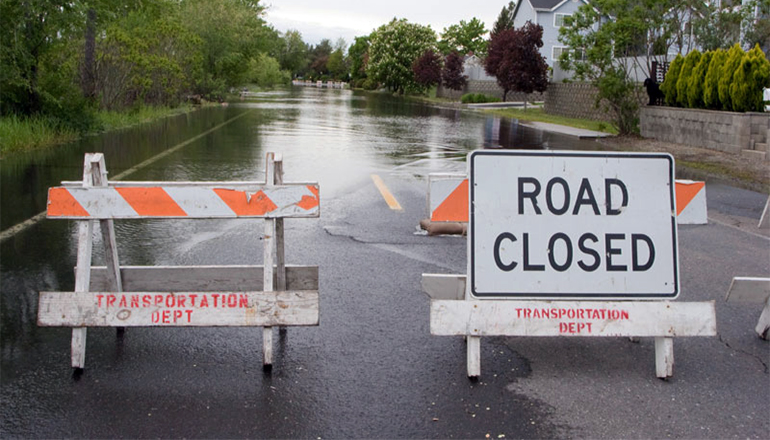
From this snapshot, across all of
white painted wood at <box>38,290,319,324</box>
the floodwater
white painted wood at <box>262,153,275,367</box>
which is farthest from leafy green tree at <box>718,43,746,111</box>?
white painted wood at <box>38,290,319,324</box>

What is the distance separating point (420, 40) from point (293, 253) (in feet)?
286

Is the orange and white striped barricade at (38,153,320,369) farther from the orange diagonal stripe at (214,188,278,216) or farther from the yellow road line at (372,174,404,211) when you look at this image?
the yellow road line at (372,174,404,211)

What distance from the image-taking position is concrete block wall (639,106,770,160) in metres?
17.3

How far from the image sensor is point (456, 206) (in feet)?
18.1

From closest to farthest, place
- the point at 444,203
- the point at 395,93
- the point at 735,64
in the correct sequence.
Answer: the point at 444,203
the point at 735,64
the point at 395,93

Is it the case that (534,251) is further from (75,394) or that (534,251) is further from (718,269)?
(718,269)

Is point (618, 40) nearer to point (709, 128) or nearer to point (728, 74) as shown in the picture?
point (728, 74)

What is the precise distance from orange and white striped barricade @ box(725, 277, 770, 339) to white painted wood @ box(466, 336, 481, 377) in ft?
5.89

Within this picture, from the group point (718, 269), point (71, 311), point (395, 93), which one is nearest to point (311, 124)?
point (718, 269)

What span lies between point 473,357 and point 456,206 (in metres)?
1.28

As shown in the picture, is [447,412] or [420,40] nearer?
[447,412]

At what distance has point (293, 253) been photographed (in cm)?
765

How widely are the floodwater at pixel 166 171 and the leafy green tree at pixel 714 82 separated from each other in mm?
3162

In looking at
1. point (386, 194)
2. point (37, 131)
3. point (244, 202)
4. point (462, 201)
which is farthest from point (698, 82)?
point (244, 202)
